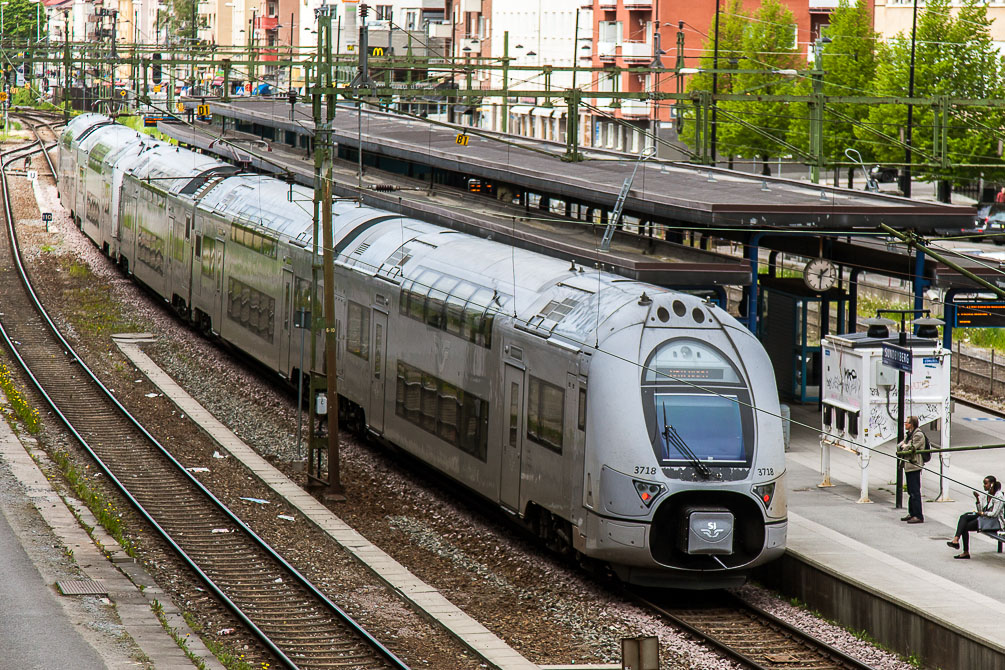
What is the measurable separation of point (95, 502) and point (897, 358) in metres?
11.0

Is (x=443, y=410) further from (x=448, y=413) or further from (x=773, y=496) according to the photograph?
(x=773, y=496)

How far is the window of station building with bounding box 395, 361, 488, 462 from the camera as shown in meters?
18.3

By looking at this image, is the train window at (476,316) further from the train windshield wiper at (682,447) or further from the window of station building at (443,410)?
the train windshield wiper at (682,447)

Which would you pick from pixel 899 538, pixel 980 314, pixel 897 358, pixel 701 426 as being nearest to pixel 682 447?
pixel 701 426

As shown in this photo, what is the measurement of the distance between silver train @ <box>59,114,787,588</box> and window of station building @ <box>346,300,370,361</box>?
4 centimetres

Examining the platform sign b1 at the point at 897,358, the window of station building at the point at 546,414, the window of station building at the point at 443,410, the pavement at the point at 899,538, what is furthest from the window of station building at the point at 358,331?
the platform sign b1 at the point at 897,358

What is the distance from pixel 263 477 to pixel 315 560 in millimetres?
4528

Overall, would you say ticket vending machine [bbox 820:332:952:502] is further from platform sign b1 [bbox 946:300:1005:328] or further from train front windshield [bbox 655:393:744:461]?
train front windshield [bbox 655:393:744:461]

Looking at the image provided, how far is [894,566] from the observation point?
Answer: 54.1 ft

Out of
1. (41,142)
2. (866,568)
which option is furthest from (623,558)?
(41,142)

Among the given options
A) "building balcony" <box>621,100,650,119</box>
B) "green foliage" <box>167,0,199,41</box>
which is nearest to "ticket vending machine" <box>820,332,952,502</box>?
"building balcony" <box>621,100,650,119</box>

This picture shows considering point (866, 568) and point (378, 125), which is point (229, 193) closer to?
point (378, 125)

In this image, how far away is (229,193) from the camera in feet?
103

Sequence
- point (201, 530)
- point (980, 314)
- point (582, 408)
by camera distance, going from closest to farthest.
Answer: point (582, 408), point (201, 530), point (980, 314)
